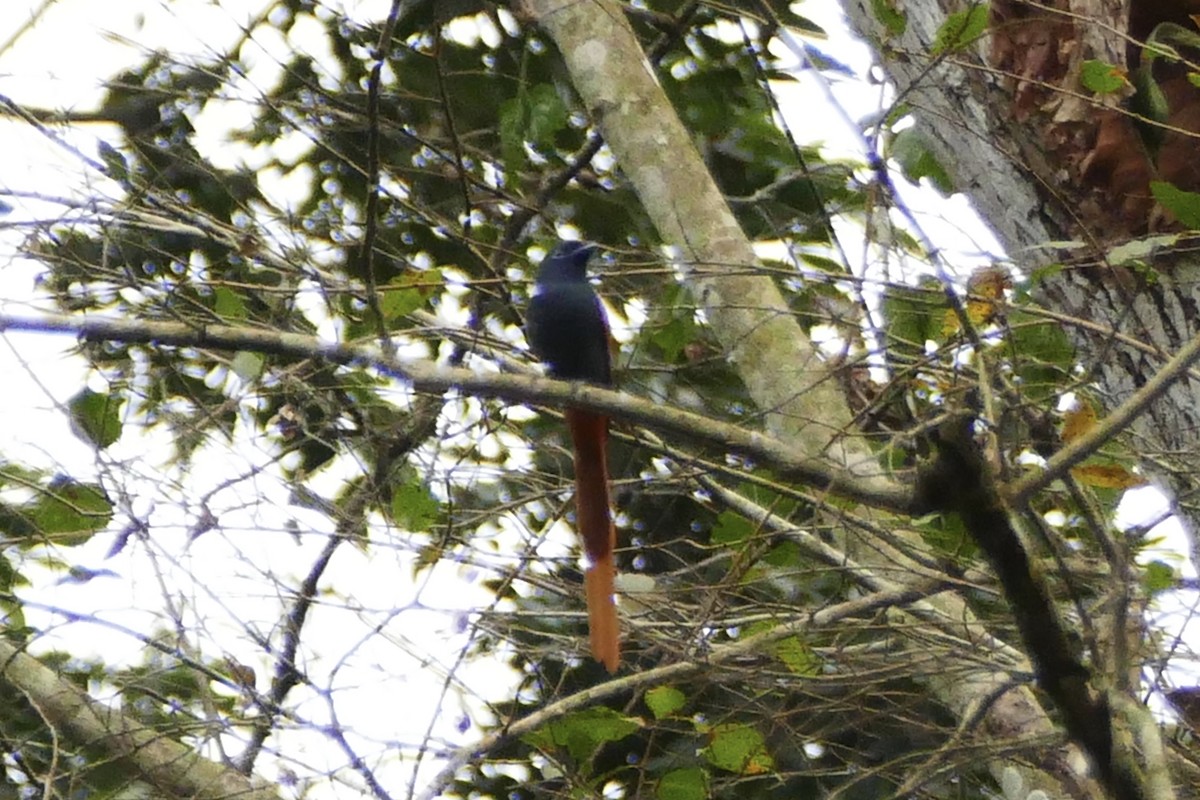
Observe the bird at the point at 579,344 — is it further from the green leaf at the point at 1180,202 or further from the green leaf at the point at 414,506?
the green leaf at the point at 1180,202

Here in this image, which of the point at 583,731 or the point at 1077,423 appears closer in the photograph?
the point at 1077,423

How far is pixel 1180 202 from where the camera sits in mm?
2205

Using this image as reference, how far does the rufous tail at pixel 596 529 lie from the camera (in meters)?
3.03

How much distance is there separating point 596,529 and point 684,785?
0.63 meters

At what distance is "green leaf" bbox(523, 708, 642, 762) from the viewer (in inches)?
117

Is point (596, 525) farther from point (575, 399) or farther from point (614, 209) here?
point (614, 209)

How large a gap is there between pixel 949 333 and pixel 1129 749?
3.02 ft

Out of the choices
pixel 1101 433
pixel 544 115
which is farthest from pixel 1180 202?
pixel 544 115

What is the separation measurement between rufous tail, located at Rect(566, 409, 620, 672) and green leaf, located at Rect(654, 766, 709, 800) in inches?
13.1

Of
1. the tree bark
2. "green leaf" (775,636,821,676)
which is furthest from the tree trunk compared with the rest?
"green leaf" (775,636,821,676)

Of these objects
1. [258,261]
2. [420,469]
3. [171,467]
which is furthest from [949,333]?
[171,467]

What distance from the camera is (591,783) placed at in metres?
3.36

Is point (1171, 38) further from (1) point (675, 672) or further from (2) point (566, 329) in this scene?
(2) point (566, 329)

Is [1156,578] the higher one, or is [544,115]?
[544,115]
